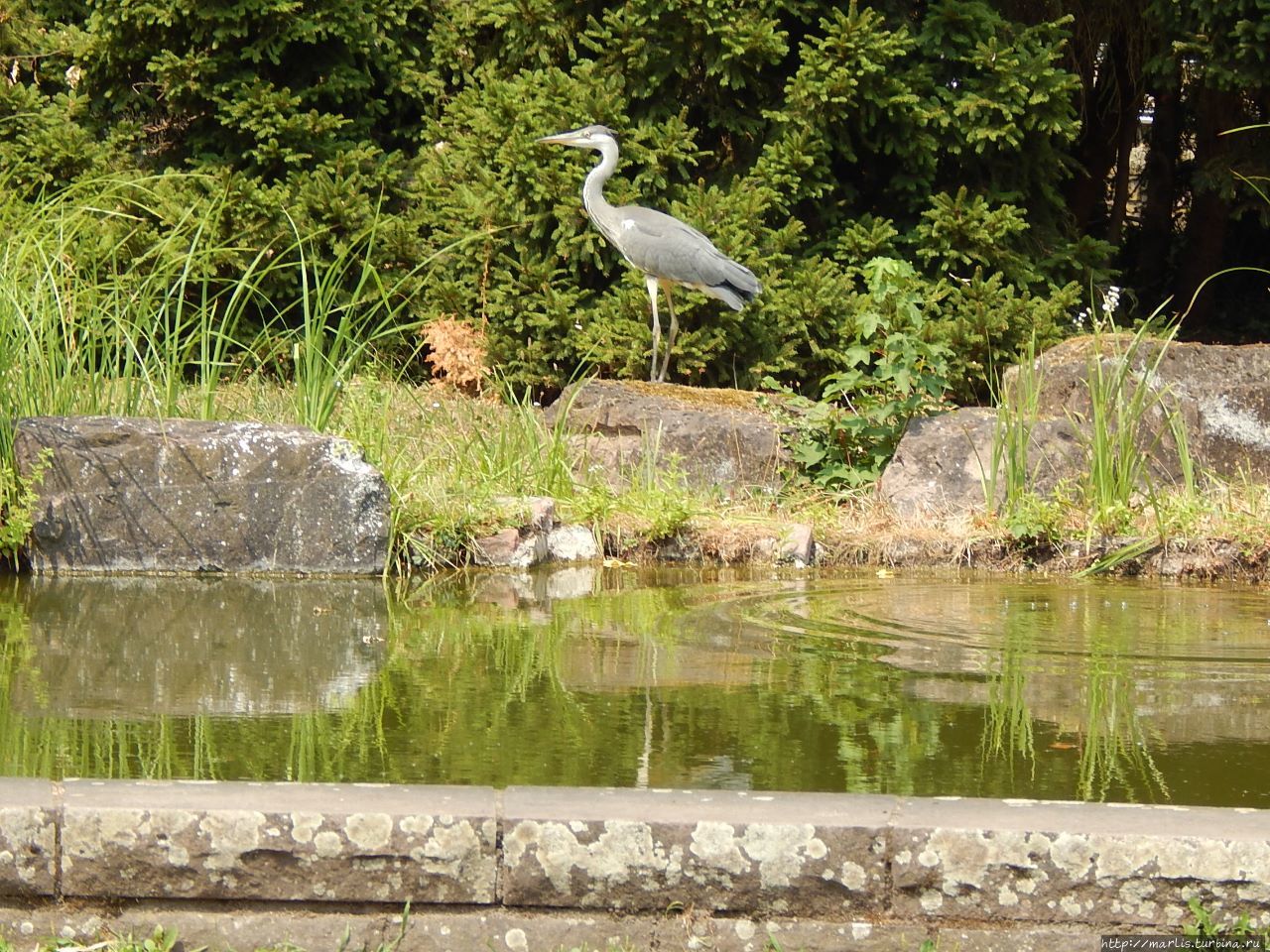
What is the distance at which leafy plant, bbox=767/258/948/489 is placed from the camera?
27.1 ft

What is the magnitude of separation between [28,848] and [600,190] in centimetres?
794

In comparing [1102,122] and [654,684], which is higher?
[1102,122]

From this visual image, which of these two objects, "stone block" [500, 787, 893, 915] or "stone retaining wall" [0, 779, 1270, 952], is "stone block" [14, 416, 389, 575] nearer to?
"stone retaining wall" [0, 779, 1270, 952]

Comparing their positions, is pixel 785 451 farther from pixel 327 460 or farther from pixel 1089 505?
pixel 327 460

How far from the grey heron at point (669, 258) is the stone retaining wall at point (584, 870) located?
22.9 feet

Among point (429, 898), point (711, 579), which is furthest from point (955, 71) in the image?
point (429, 898)

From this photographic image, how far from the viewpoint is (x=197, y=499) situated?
260 inches

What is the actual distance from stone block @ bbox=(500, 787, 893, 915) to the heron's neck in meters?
7.55

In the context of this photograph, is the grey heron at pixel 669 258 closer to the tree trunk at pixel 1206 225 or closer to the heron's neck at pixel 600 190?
the heron's neck at pixel 600 190

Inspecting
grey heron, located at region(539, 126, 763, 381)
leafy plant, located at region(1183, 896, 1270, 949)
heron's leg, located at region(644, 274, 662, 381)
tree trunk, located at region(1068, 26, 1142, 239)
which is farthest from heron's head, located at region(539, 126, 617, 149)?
leafy plant, located at region(1183, 896, 1270, 949)

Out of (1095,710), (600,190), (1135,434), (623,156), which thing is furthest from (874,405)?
(1095,710)

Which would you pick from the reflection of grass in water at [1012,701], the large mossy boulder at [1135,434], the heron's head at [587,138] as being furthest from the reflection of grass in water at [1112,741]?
the heron's head at [587,138]

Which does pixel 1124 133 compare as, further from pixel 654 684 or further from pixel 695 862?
pixel 695 862

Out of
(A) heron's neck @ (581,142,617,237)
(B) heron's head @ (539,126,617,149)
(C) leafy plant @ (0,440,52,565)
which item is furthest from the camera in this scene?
(B) heron's head @ (539,126,617,149)
